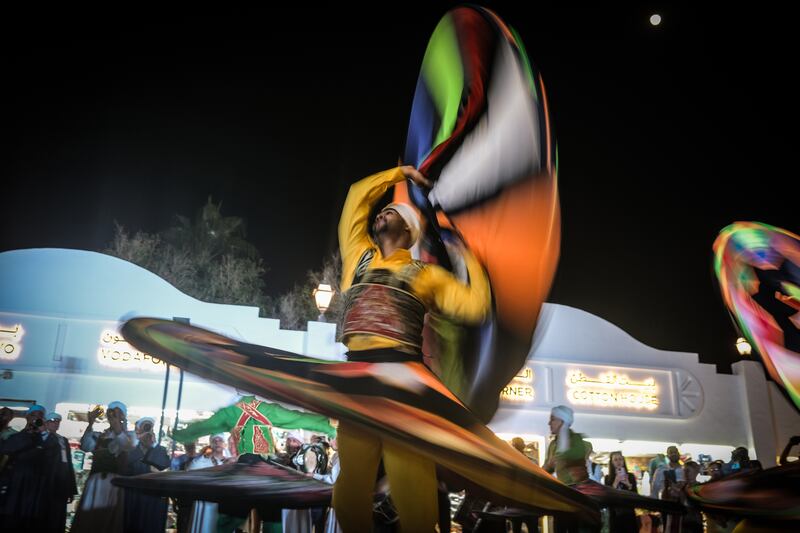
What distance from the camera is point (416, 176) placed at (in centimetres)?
313

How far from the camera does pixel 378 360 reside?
100 inches

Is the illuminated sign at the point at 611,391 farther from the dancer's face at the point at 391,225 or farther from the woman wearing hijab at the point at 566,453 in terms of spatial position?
the dancer's face at the point at 391,225

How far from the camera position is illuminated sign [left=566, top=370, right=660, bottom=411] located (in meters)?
12.1

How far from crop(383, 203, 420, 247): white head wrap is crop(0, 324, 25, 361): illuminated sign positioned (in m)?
8.21

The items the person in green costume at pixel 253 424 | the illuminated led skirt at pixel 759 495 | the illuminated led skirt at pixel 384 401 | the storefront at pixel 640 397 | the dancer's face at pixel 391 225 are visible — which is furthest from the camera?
the storefront at pixel 640 397

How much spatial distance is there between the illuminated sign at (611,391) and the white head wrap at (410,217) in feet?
32.3

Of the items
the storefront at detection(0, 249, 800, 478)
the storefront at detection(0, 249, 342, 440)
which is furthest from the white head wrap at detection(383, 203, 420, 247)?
the storefront at detection(0, 249, 342, 440)

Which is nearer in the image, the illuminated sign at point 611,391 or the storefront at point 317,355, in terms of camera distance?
the storefront at point 317,355

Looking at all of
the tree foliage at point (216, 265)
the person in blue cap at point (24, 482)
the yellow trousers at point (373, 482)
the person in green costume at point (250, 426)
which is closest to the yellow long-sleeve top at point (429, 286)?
the yellow trousers at point (373, 482)

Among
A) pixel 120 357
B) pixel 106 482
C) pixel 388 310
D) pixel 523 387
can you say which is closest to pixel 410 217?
pixel 388 310

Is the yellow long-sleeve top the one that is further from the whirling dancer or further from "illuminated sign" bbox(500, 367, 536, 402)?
"illuminated sign" bbox(500, 367, 536, 402)

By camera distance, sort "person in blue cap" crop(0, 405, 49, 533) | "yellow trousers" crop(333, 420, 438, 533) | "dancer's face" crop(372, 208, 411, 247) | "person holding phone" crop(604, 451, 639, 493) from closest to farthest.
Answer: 1. "yellow trousers" crop(333, 420, 438, 533)
2. "dancer's face" crop(372, 208, 411, 247)
3. "person in blue cap" crop(0, 405, 49, 533)
4. "person holding phone" crop(604, 451, 639, 493)

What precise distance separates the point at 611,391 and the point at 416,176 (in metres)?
10.4

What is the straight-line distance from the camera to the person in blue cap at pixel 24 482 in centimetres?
528
